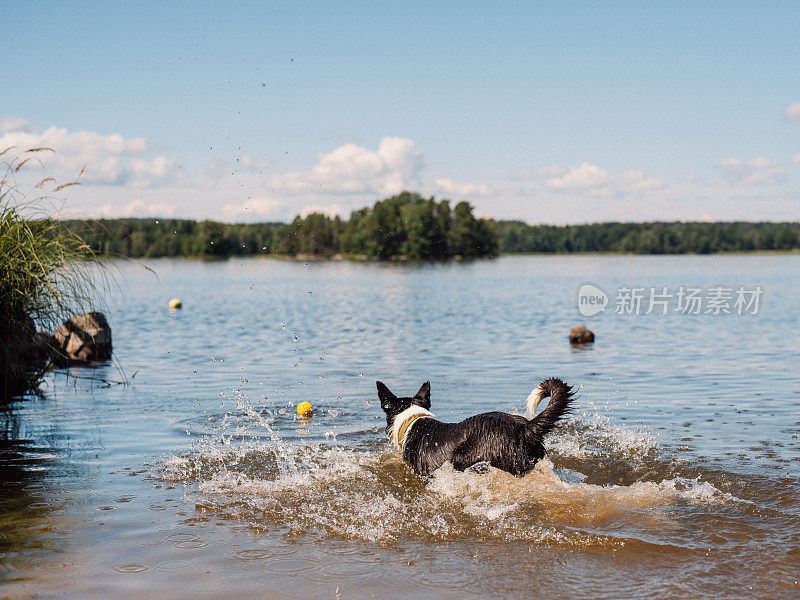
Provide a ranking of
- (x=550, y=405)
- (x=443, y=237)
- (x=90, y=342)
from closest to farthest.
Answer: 1. (x=550, y=405)
2. (x=90, y=342)
3. (x=443, y=237)

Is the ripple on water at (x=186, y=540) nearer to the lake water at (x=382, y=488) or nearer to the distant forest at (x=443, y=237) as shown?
the lake water at (x=382, y=488)

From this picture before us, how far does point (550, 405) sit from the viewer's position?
614 cm

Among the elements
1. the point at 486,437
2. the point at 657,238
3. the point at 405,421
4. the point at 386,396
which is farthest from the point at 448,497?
the point at 657,238

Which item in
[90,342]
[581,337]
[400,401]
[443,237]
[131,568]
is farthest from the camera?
[443,237]

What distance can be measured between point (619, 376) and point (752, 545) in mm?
8908

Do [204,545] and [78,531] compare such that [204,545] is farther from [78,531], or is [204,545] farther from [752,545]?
[752,545]

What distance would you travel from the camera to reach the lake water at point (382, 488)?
4.88 m

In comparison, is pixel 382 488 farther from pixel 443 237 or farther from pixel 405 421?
pixel 443 237

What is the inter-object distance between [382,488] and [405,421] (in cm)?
82

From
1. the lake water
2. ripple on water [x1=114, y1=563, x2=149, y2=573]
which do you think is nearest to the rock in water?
the lake water

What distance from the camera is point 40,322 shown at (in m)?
10.1

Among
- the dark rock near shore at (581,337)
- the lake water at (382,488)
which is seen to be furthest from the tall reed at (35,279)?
the dark rock near shore at (581,337)

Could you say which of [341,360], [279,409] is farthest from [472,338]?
[279,409]

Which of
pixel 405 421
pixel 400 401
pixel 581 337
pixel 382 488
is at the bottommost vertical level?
pixel 382 488
